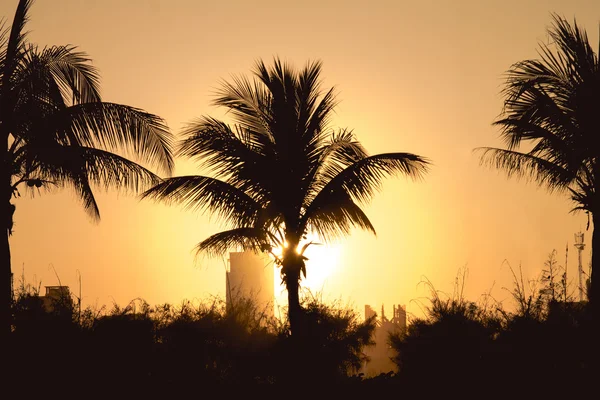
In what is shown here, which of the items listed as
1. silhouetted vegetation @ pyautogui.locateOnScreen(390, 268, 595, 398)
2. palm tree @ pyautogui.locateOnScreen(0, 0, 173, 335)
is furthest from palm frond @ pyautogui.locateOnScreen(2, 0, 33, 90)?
silhouetted vegetation @ pyautogui.locateOnScreen(390, 268, 595, 398)

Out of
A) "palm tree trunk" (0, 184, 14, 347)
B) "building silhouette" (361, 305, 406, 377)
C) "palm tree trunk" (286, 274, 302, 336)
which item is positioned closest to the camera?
"palm tree trunk" (0, 184, 14, 347)

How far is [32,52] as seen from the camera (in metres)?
13.9

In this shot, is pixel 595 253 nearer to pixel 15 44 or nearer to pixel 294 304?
pixel 294 304

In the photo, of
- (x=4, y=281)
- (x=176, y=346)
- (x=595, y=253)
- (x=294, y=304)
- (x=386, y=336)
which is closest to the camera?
(x=4, y=281)

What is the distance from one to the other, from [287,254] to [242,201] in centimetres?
151

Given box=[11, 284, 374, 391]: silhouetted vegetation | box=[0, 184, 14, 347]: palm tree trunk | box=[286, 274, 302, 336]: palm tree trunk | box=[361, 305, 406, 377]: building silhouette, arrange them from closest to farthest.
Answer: box=[0, 184, 14, 347]: palm tree trunk
box=[11, 284, 374, 391]: silhouetted vegetation
box=[286, 274, 302, 336]: palm tree trunk
box=[361, 305, 406, 377]: building silhouette

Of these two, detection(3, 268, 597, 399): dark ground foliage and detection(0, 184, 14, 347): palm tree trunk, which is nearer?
detection(0, 184, 14, 347): palm tree trunk

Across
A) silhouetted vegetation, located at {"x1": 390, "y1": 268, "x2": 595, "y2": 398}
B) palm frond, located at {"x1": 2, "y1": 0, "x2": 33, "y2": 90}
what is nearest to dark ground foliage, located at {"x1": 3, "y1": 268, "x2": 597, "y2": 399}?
silhouetted vegetation, located at {"x1": 390, "y1": 268, "x2": 595, "y2": 398}

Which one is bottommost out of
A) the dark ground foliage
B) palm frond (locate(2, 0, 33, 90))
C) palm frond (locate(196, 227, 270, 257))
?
the dark ground foliage

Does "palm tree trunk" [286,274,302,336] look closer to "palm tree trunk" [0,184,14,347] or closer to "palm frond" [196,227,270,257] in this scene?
"palm frond" [196,227,270,257]

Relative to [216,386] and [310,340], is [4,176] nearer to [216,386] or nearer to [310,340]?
[216,386]

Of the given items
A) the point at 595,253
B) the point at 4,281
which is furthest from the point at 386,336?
the point at 4,281

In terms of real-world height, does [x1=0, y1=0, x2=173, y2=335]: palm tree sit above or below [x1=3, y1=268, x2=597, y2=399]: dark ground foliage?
above

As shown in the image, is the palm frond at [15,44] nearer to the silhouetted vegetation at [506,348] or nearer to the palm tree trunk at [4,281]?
the palm tree trunk at [4,281]
